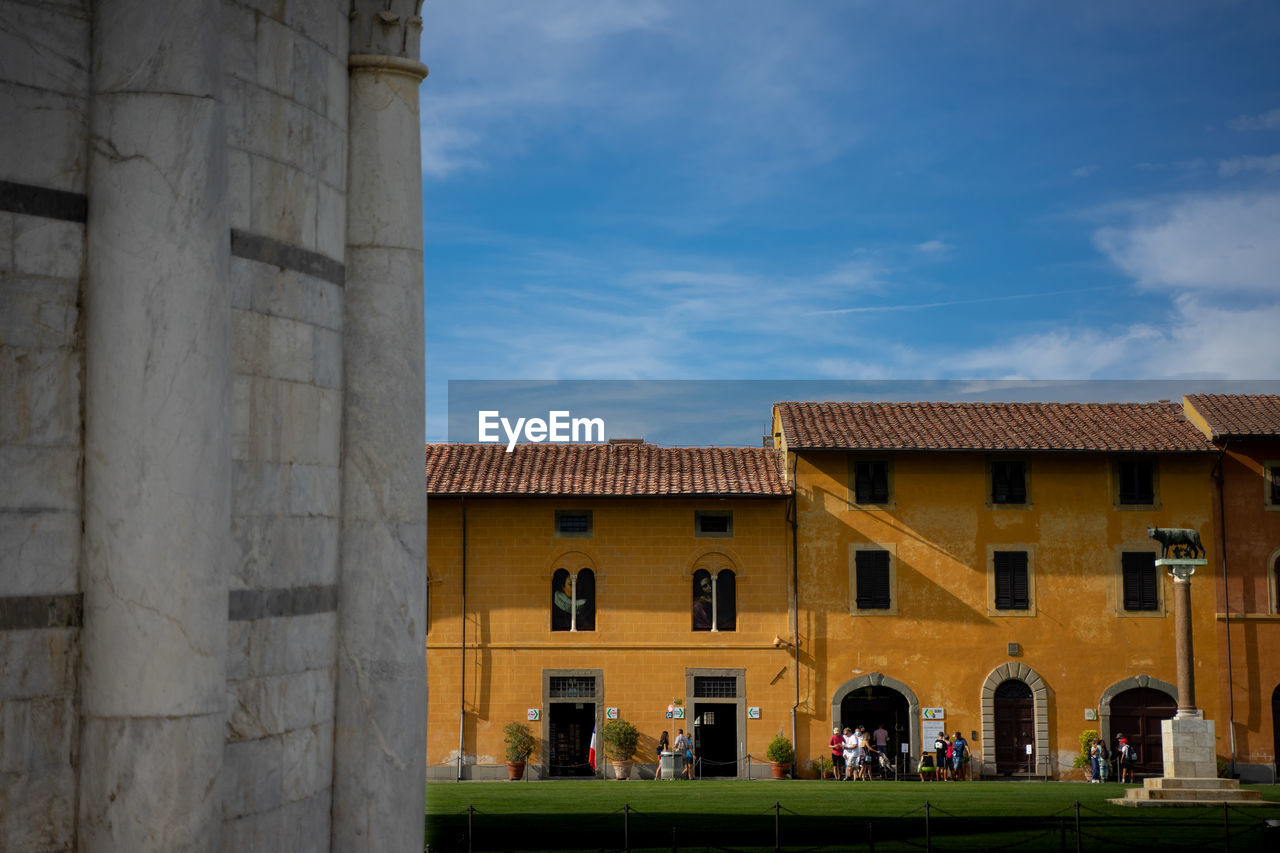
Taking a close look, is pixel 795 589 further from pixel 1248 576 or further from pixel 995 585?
pixel 1248 576

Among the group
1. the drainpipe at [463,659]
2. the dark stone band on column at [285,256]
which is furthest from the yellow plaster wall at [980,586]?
the dark stone band on column at [285,256]

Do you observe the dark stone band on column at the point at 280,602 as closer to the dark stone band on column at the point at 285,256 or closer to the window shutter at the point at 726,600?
the dark stone band on column at the point at 285,256

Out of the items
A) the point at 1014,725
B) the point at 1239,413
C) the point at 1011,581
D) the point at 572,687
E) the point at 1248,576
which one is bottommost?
the point at 1014,725

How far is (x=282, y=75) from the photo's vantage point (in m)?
7.94

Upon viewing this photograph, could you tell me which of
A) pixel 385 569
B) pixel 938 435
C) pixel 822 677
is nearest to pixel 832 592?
pixel 822 677

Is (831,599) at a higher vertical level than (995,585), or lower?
lower

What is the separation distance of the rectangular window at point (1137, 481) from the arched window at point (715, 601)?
1091 cm

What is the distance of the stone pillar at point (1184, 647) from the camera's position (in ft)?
89.7

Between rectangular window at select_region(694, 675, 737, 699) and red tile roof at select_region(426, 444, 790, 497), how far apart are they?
5.02 meters

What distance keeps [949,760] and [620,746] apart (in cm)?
851

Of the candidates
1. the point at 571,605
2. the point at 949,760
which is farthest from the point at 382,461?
the point at 949,760

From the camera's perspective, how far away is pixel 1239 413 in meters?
36.1

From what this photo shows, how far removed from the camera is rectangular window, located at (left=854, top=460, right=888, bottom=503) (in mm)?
35312

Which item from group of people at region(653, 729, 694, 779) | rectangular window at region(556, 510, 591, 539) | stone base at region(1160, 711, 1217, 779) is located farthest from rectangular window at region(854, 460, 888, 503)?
stone base at region(1160, 711, 1217, 779)
